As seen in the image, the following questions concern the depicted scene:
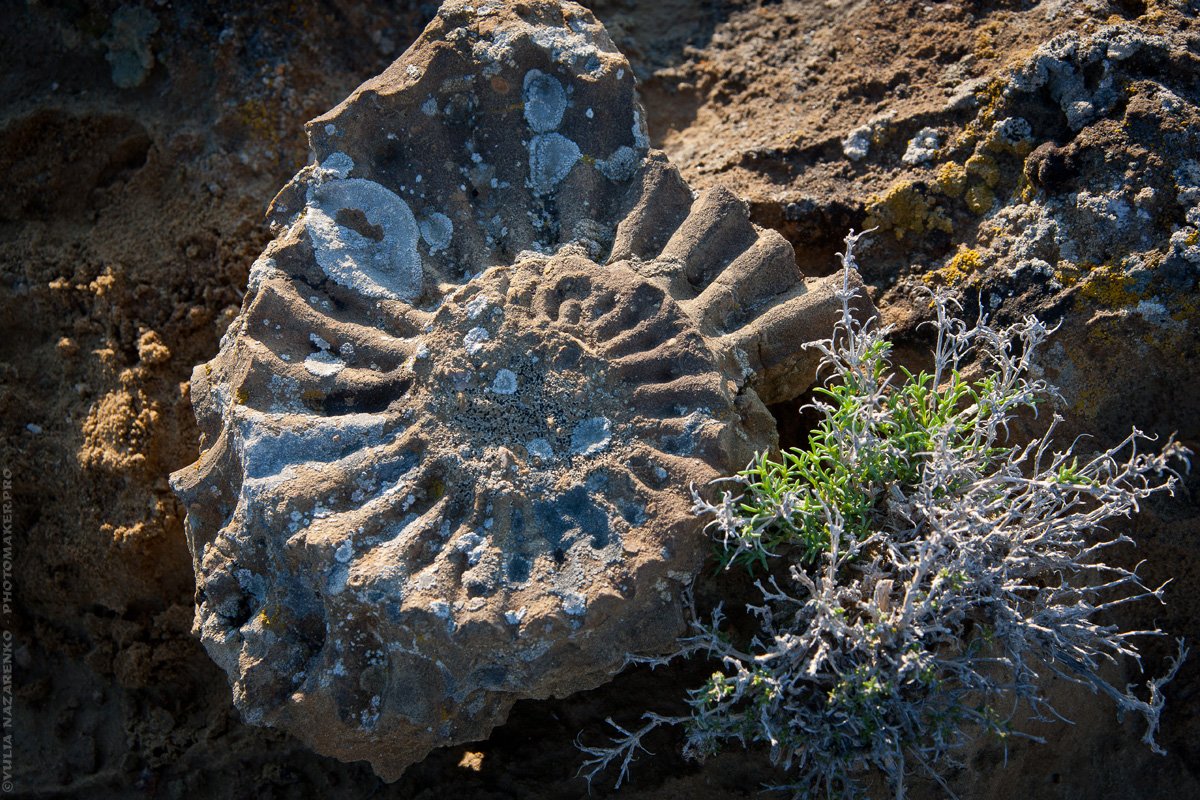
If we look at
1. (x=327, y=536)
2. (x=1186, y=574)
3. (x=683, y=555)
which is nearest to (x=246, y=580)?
(x=327, y=536)

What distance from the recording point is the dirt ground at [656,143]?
8.71 ft

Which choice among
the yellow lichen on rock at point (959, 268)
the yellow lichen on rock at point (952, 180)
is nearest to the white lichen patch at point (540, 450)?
the yellow lichen on rock at point (959, 268)

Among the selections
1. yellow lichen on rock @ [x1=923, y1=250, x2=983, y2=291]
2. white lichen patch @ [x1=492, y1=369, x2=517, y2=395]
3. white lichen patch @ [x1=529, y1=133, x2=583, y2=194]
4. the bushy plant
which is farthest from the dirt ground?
white lichen patch @ [x1=492, y1=369, x2=517, y2=395]

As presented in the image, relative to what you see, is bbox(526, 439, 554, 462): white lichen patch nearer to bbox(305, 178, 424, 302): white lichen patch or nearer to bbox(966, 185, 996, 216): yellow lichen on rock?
Answer: bbox(305, 178, 424, 302): white lichen patch

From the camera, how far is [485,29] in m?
2.73

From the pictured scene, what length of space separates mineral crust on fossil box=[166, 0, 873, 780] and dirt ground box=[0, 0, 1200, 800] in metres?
0.51

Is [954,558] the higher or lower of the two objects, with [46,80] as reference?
lower

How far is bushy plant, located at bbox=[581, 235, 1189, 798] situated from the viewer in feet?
7.23

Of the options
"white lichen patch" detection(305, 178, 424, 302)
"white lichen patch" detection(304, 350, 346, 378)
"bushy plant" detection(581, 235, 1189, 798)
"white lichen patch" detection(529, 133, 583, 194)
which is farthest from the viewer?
"white lichen patch" detection(529, 133, 583, 194)

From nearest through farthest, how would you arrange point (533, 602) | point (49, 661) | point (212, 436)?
point (533, 602)
point (212, 436)
point (49, 661)

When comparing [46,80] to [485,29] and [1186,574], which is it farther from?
[1186,574]

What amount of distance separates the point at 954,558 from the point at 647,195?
1.14 metres

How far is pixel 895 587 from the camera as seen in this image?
2340mm

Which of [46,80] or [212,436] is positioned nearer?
[212,436]
